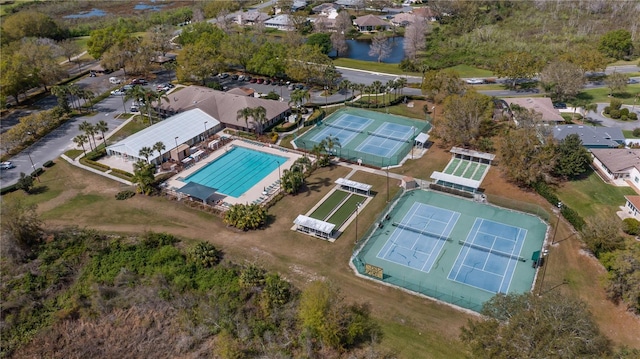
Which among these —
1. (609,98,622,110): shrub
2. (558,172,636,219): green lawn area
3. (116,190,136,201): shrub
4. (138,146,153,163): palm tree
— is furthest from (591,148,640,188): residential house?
(116,190,136,201): shrub

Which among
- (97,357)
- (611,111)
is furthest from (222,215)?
(611,111)

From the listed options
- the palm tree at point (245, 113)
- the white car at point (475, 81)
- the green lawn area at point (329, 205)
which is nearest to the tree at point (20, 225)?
the green lawn area at point (329, 205)

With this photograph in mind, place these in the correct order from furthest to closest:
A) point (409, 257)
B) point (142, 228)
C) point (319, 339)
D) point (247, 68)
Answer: point (247, 68) < point (142, 228) < point (409, 257) < point (319, 339)

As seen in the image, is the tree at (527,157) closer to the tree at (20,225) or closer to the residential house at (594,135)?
the residential house at (594,135)

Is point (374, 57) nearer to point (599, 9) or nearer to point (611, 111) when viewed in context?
point (611, 111)

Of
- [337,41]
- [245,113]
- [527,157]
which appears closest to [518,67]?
[527,157]
